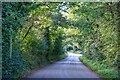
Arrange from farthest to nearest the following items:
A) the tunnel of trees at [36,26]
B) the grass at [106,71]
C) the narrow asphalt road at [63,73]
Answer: the narrow asphalt road at [63,73] < the grass at [106,71] < the tunnel of trees at [36,26]

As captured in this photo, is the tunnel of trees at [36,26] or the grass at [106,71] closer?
the tunnel of trees at [36,26]

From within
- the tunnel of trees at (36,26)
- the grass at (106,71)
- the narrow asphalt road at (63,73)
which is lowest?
the narrow asphalt road at (63,73)

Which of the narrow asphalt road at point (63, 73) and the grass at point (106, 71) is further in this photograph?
the narrow asphalt road at point (63, 73)

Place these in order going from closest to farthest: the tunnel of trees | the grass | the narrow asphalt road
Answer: the tunnel of trees
the grass
the narrow asphalt road

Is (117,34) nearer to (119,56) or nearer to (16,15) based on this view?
(119,56)

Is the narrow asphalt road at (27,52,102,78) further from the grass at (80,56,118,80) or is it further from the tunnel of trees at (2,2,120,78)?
the tunnel of trees at (2,2,120,78)

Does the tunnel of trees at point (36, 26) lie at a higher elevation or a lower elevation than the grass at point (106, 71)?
higher

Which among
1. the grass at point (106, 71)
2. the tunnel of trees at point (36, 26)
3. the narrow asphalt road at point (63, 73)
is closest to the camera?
the tunnel of trees at point (36, 26)

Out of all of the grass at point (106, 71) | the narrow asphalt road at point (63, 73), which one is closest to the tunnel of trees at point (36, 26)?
the grass at point (106, 71)

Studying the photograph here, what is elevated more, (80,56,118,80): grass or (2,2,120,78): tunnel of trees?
(2,2,120,78): tunnel of trees

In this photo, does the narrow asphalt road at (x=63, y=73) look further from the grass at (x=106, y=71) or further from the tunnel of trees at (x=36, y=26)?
the tunnel of trees at (x=36, y=26)

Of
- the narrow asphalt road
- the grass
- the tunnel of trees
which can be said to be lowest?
the narrow asphalt road

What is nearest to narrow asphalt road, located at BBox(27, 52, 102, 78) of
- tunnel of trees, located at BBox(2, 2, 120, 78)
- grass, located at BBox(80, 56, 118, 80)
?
grass, located at BBox(80, 56, 118, 80)

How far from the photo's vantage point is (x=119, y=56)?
15242mm
